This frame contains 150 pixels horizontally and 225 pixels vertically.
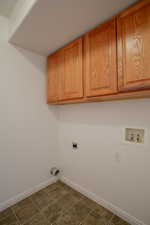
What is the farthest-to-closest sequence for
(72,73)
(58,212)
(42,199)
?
(42,199), (72,73), (58,212)

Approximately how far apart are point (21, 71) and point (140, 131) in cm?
182

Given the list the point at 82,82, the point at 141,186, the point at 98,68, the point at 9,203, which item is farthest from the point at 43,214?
the point at 98,68

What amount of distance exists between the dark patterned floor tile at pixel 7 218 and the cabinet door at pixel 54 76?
1.61 meters

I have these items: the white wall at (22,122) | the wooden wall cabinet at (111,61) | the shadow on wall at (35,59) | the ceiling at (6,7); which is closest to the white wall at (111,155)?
the wooden wall cabinet at (111,61)

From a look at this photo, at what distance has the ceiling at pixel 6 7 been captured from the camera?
137cm

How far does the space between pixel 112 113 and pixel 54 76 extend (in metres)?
1.10

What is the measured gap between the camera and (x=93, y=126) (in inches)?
65.7

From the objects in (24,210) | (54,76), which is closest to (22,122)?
(54,76)

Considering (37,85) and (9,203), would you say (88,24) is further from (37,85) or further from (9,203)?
(9,203)

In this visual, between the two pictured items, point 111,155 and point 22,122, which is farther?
point 22,122

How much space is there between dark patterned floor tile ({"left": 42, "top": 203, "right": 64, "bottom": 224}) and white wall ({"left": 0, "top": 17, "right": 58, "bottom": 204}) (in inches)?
18.8

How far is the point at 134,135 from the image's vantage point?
1.28 metres

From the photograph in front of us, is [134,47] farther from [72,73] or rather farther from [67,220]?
[67,220]

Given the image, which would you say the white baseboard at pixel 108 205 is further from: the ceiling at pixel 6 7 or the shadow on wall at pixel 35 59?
the ceiling at pixel 6 7
